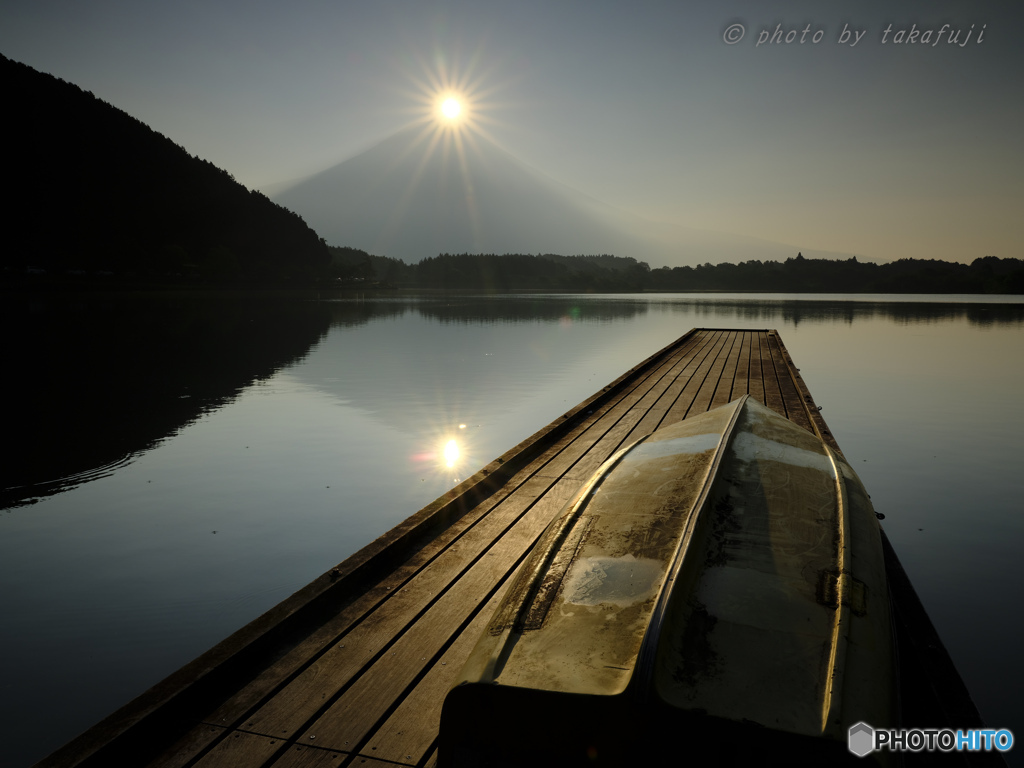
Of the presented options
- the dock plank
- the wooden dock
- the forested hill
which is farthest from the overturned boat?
the forested hill

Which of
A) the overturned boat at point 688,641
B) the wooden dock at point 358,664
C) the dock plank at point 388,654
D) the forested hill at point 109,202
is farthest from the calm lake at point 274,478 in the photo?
the forested hill at point 109,202

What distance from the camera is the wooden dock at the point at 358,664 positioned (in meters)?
2.29

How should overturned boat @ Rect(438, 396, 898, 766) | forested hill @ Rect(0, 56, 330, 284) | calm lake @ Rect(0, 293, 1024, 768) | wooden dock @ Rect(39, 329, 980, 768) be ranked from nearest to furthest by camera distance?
overturned boat @ Rect(438, 396, 898, 766) → wooden dock @ Rect(39, 329, 980, 768) → calm lake @ Rect(0, 293, 1024, 768) → forested hill @ Rect(0, 56, 330, 284)

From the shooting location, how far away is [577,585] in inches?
99.0

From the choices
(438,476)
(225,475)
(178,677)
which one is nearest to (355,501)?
(438,476)

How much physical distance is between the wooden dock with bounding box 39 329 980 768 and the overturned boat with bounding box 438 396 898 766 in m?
0.39

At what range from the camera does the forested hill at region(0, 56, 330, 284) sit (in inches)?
3182

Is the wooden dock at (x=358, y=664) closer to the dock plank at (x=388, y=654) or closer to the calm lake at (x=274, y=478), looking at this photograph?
the dock plank at (x=388, y=654)

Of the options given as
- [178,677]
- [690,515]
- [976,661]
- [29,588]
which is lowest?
[976,661]

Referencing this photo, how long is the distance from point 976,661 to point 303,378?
15907 millimetres

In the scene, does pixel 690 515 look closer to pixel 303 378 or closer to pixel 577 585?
pixel 577 585

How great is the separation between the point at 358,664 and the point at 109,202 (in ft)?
367

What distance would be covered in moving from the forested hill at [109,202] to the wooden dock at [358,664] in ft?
279

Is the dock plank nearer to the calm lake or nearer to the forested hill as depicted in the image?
the calm lake
